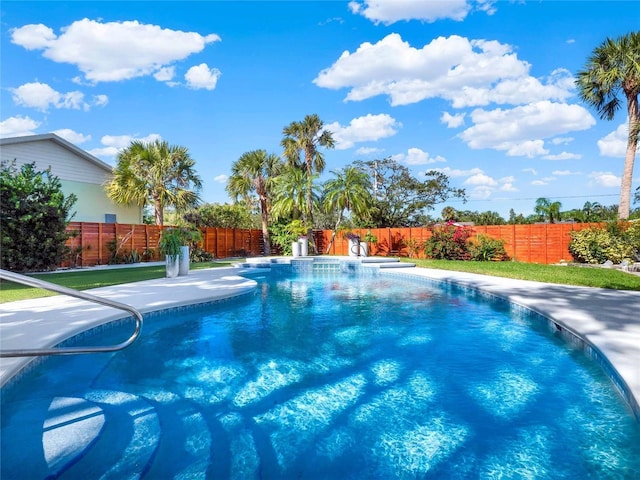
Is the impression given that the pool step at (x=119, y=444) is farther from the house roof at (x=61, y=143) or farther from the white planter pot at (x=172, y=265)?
the house roof at (x=61, y=143)

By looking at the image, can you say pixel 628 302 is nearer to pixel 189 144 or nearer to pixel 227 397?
pixel 227 397

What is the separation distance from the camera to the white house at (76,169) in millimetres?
14961

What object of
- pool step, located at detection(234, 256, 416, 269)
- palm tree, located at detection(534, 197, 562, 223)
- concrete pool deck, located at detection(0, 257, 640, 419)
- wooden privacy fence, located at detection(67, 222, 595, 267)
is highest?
palm tree, located at detection(534, 197, 562, 223)

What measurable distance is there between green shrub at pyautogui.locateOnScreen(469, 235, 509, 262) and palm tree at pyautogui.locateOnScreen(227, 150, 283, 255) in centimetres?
1151

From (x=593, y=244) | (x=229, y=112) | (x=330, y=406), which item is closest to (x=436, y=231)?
(x=593, y=244)

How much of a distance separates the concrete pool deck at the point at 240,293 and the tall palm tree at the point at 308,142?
535 inches

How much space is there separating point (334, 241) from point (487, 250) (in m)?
9.18

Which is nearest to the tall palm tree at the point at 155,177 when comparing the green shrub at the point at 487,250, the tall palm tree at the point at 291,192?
the tall palm tree at the point at 291,192

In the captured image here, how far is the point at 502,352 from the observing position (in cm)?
496

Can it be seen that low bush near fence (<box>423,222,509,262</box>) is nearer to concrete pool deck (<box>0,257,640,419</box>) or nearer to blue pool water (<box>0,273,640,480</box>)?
concrete pool deck (<box>0,257,640,419</box>)

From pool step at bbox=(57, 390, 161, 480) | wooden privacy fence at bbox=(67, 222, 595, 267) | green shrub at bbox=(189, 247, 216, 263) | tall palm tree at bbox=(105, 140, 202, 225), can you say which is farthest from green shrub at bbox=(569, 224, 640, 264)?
tall palm tree at bbox=(105, 140, 202, 225)

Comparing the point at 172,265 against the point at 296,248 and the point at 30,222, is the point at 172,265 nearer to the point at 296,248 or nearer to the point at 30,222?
the point at 30,222

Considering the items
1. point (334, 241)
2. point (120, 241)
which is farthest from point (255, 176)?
point (120, 241)

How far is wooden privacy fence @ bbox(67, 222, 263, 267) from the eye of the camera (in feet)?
46.2
